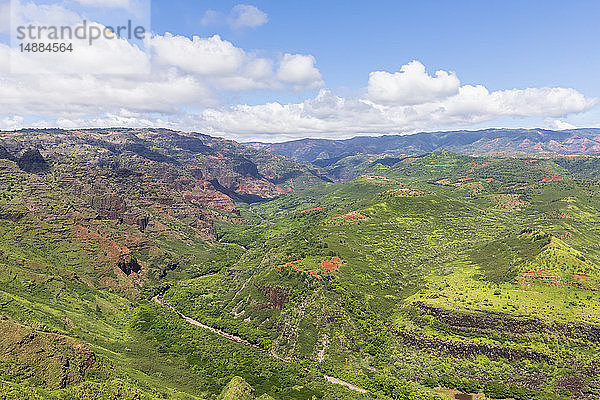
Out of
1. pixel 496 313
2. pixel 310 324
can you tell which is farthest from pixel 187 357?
pixel 496 313

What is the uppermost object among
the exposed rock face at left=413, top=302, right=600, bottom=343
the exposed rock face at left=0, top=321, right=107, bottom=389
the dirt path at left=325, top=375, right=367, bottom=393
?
the exposed rock face at left=0, top=321, right=107, bottom=389

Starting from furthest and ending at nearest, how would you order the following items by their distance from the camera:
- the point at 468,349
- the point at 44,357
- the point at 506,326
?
the point at 506,326
the point at 468,349
the point at 44,357

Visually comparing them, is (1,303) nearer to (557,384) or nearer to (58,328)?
(58,328)

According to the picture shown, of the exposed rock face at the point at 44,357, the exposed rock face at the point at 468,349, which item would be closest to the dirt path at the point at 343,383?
the exposed rock face at the point at 468,349

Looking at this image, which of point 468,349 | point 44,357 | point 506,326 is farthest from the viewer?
point 506,326

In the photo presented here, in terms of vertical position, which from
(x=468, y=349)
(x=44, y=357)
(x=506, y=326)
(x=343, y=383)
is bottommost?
(x=343, y=383)

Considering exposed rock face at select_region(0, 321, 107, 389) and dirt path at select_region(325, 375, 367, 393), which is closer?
exposed rock face at select_region(0, 321, 107, 389)

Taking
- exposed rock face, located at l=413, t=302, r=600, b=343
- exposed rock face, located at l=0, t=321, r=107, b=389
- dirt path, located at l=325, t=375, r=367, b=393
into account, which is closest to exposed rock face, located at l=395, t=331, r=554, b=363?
exposed rock face, located at l=413, t=302, r=600, b=343

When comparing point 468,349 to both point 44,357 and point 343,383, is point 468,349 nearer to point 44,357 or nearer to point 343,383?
point 343,383

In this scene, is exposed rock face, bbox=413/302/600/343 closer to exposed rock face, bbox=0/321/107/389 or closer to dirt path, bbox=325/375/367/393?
dirt path, bbox=325/375/367/393

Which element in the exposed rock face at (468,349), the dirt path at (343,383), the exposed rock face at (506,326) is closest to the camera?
the dirt path at (343,383)

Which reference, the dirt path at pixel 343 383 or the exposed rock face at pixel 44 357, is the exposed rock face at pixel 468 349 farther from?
the exposed rock face at pixel 44 357

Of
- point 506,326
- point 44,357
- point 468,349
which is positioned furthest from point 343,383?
point 44,357
